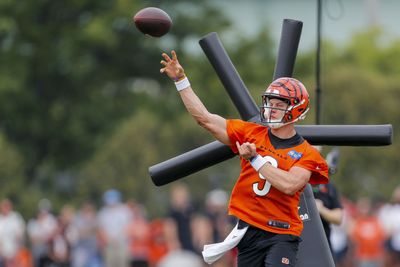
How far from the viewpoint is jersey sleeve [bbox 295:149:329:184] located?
8141mm

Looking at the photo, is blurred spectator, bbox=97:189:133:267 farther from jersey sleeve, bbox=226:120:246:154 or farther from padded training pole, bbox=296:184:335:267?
jersey sleeve, bbox=226:120:246:154

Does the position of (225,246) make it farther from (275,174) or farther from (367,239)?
(367,239)

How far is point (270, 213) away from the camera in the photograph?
822 centimetres

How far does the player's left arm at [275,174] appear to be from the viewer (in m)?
7.89

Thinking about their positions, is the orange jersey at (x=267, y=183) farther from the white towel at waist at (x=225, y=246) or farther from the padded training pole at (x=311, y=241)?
the padded training pole at (x=311, y=241)

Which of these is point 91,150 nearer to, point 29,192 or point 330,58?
point 29,192

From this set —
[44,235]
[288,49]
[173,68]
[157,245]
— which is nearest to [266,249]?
[173,68]

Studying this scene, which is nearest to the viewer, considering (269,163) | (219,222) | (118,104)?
(269,163)

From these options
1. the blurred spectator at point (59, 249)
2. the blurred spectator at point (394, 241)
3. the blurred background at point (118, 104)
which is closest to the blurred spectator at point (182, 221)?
the blurred spectator at point (59, 249)

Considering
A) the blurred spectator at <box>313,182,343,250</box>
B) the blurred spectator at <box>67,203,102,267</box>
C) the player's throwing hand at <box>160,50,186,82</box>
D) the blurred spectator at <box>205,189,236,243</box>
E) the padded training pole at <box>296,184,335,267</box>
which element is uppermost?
the player's throwing hand at <box>160,50,186,82</box>

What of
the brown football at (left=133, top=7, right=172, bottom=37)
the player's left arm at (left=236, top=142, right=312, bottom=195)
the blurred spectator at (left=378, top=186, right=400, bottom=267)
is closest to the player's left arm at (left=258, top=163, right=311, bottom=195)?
the player's left arm at (left=236, top=142, right=312, bottom=195)

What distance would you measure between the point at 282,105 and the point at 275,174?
22.4 inches

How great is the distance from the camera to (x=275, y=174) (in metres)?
7.93

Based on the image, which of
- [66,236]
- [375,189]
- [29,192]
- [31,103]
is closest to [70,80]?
[31,103]
